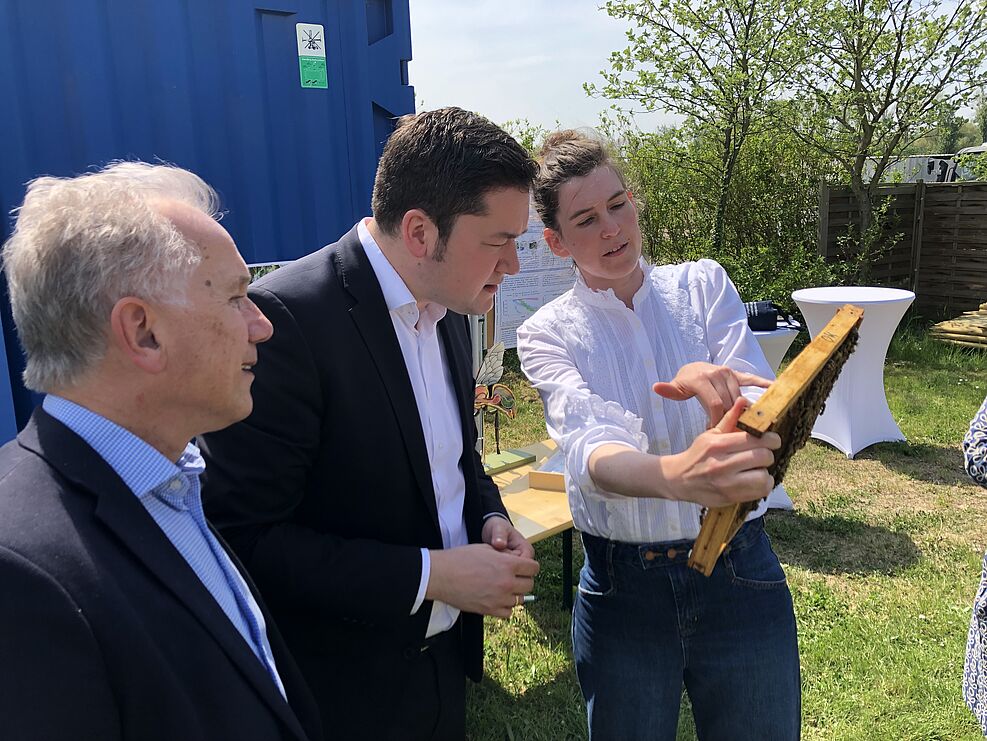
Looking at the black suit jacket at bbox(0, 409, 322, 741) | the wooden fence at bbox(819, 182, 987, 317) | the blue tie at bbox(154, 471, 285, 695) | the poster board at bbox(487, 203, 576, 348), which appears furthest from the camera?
the wooden fence at bbox(819, 182, 987, 317)

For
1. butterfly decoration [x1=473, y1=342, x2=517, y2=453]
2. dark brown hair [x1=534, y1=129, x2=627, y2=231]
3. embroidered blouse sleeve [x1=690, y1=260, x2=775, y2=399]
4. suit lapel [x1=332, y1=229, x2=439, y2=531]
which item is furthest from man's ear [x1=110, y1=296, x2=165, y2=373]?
butterfly decoration [x1=473, y1=342, x2=517, y2=453]

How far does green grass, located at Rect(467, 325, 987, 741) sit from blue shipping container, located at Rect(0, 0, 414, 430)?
264cm

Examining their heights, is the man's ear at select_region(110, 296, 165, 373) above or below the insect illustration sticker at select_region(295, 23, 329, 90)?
below

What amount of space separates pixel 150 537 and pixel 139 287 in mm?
386

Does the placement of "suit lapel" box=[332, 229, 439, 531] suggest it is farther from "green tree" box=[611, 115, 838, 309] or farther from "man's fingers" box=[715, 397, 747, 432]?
"green tree" box=[611, 115, 838, 309]

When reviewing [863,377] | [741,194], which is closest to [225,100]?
[863,377]

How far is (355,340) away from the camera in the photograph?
1719 mm

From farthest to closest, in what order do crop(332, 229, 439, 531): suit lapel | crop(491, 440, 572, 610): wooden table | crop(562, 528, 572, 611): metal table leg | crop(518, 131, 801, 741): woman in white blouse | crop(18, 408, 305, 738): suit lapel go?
crop(562, 528, 572, 611): metal table leg → crop(491, 440, 572, 610): wooden table → crop(518, 131, 801, 741): woman in white blouse → crop(332, 229, 439, 531): suit lapel → crop(18, 408, 305, 738): suit lapel

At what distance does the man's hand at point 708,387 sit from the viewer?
162cm

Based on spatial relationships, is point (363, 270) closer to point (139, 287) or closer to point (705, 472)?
point (139, 287)

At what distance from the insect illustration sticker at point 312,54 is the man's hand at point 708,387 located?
307cm

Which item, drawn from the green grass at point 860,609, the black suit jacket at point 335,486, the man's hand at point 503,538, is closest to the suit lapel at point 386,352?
the black suit jacket at point 335,486

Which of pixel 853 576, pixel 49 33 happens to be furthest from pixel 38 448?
pixel 853 576

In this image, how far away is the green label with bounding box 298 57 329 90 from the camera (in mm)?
3896
